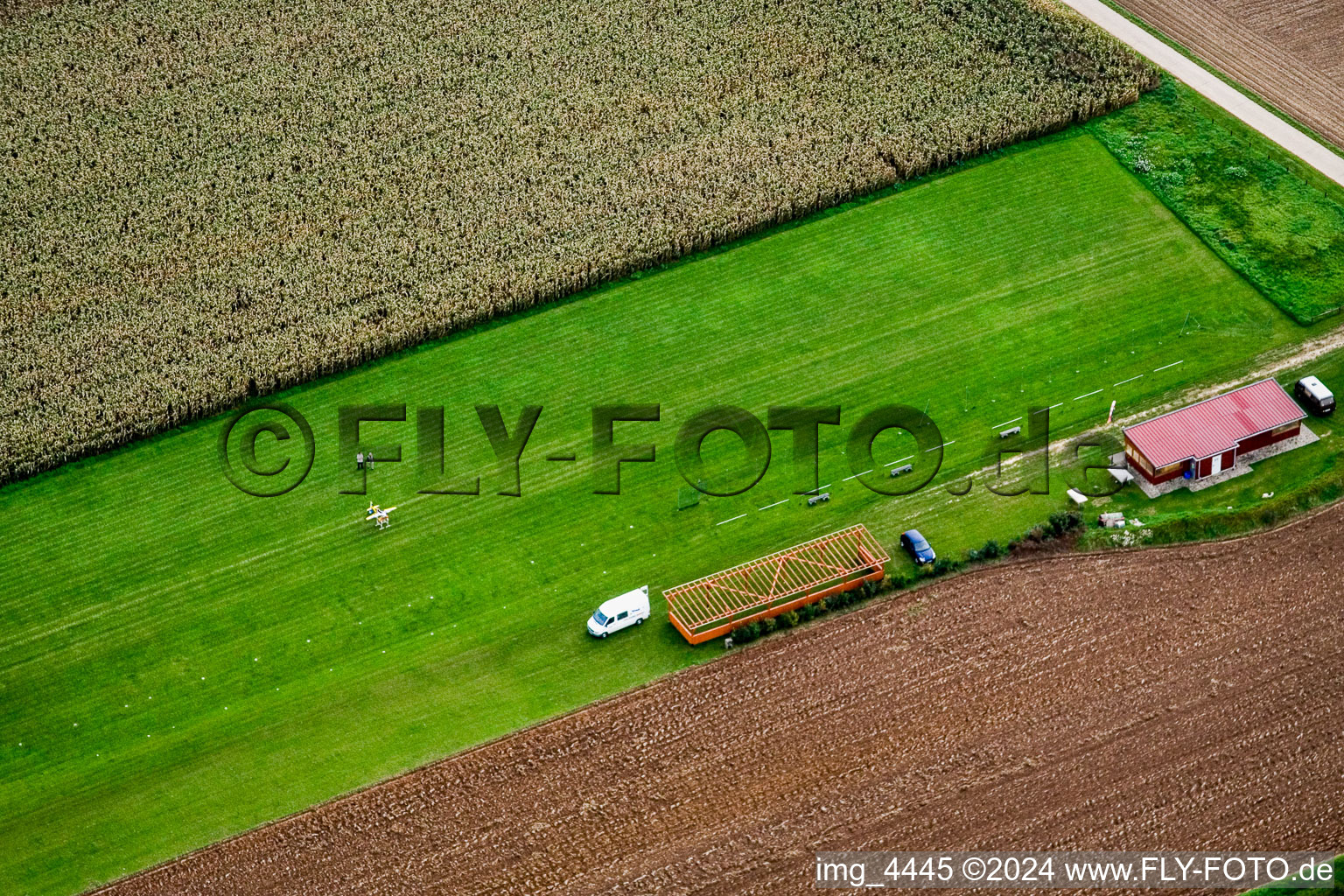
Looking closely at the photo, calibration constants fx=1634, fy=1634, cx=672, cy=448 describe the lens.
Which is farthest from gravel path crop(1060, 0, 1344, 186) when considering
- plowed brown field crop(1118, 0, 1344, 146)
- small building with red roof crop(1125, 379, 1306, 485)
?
small building with red roof crop(1125, 379, 1306, 485)

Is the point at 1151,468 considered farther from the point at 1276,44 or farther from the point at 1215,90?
the point at 1276,44

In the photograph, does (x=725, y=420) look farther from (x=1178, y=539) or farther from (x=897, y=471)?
(x=1178, y=539)

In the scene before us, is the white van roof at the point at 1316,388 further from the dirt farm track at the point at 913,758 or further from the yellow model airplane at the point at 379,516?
the yellow model airplane at the point at 379,516

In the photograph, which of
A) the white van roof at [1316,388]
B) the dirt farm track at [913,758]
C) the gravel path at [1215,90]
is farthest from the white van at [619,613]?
the gravel path at [1215,90]

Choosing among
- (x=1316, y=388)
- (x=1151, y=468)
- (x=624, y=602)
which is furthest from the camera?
(x=1316, y=388)

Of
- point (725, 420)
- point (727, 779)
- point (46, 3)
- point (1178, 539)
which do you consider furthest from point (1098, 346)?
point (46, 3)

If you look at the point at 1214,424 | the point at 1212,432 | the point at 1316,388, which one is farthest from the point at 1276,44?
the point at 1212,432
